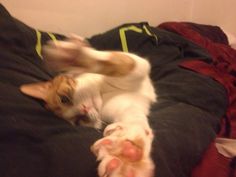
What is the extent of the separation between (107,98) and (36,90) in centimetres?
25

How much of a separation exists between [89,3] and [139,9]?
15.0 inches

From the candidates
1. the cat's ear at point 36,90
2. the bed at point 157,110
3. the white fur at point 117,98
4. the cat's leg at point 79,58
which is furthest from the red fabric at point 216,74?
the cat's ear at point 36,90

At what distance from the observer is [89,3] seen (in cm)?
181

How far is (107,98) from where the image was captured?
1082 mm

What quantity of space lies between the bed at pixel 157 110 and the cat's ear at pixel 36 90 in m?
0.02

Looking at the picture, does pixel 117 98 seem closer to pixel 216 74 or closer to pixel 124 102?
pixel 124 102

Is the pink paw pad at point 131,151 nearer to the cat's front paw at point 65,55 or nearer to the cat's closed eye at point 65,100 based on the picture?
the cat's front paw at point 65,55

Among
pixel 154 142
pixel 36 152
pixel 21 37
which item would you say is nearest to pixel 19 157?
pixel 36 152

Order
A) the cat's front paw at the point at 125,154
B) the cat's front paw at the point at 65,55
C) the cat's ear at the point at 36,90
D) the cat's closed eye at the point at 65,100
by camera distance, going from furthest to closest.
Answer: the cat's closed eye at the point at 65,100
the cat's ear at the point at 36,90
the cat's front paw at the point at 65,55
the cat's front paw at the point at 125,154

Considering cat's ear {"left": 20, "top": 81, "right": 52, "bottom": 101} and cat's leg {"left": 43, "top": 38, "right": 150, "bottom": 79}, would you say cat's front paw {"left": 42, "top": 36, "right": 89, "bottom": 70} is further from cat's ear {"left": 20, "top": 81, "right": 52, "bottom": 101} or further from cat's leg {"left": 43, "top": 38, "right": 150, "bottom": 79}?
cat's ear {"left": 20, "top": 81, "right": 52, "bottom": 101}

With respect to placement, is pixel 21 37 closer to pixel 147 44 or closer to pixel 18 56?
pixel 18 56

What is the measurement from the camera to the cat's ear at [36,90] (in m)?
0.92

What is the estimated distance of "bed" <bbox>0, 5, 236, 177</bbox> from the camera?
2.28ft

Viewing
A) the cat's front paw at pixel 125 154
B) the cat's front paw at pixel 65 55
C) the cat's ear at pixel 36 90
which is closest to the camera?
the cat's front paw at pixel 125 154
